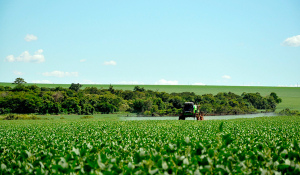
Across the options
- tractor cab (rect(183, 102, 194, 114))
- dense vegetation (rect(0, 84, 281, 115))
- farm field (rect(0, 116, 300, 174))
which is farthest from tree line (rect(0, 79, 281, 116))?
farm field (rect(0, 116, 300, 174))

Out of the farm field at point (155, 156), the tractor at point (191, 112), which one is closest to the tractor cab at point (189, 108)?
the tractor at point (191, 112)

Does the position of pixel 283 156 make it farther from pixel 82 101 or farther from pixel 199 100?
pixel 199 100

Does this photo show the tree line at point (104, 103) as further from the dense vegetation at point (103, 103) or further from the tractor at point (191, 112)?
the tractor at point (191, 112)

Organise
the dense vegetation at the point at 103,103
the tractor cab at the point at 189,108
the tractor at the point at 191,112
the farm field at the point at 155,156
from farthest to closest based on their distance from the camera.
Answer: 1. the dense vegetation at the point at 103,103
2. the tractor cab at the point at 189,108
3. the tractor at the point at 191,112
4. the farm field at the point at 155,156

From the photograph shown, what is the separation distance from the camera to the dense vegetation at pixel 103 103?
73250 millimetres

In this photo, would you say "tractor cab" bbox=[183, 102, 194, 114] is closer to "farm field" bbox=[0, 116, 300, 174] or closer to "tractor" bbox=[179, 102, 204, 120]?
"tractor" bbox=[179, 102, 204, 120]

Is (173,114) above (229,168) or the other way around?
the other way around

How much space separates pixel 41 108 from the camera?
73875 mm

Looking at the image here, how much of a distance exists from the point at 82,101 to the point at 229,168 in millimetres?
77576

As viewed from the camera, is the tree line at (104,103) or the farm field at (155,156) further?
the tree line at (104,103)

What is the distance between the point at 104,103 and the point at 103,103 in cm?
30

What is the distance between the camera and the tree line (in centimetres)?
7325

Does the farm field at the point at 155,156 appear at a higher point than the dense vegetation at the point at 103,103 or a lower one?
higher

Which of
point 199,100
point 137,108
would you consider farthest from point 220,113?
point 137,108
